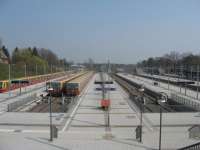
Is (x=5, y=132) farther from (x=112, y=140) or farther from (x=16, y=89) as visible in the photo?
(x=16, y=89)

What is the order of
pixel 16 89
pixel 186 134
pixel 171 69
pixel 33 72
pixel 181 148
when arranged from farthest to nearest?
1. pixel 171 69
2. pixel 33 72
3. pixel 16 89
4. pixel 186 134
5. pixel 181 148

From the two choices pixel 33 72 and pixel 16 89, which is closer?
pixel 16 89

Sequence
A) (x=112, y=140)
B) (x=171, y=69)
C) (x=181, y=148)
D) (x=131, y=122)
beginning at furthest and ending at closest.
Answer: (x=171, y=69), (x=131, y=122), (x=112, y=140), (x=181, y=148)

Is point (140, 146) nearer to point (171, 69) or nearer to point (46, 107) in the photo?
point (46, 107)

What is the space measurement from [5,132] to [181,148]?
12742mm

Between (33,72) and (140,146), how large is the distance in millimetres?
92128

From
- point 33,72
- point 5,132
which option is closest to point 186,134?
point 5,132

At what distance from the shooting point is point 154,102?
158 ft

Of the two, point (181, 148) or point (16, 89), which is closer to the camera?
point (181, 148)

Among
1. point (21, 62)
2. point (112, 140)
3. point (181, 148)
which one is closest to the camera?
point (181, 148)

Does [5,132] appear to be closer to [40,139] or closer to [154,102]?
[40,139]

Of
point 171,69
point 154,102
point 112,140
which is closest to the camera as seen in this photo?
point 112,140

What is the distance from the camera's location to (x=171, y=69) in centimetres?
13325

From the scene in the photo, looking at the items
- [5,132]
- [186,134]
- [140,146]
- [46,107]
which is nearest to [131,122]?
[186,134]
